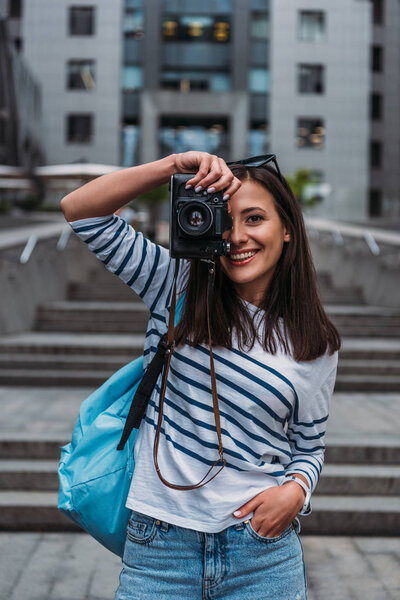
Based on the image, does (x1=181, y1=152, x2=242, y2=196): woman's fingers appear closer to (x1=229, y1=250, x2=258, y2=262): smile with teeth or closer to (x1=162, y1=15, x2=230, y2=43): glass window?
(x1=229, y1=250, x2=258, y2=262): smile with teeth

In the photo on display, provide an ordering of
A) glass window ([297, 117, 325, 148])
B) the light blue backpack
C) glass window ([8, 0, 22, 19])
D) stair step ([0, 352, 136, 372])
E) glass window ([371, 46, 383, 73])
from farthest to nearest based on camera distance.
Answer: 1. glass window ([371, 46, 383, 73])
2. glass window ([8, 0, 22, 19])
3. glass window ([297, 117, 325, 148])
4. stair step ([0, 352, 136, 372])
5. the light blue backpack

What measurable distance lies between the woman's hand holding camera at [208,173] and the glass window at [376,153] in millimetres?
44644

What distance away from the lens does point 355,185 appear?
1510 inches

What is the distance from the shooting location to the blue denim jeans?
1623mm

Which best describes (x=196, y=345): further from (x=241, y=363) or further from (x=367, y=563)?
(x=367, y=563)

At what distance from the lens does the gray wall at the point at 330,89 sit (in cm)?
3772

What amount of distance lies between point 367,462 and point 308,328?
3.62 meters

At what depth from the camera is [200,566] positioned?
163cm

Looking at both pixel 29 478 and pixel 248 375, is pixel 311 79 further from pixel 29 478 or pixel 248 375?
pixel 248 375

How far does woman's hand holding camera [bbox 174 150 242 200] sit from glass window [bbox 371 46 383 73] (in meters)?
46.3

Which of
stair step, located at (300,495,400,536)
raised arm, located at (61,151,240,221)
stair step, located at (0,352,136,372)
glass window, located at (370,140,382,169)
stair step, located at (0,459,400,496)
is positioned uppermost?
glass window, located at (370,140,382,169)

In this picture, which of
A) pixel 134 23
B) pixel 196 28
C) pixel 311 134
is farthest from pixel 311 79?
pixel 134 23

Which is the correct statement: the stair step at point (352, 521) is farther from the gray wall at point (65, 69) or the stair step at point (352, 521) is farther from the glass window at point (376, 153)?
the glass window at point (376, 153)

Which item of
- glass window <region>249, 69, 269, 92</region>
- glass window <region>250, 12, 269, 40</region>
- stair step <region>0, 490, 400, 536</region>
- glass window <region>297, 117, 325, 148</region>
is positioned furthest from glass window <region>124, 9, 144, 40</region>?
stair step <region>0, 490, 400, 536</region>
